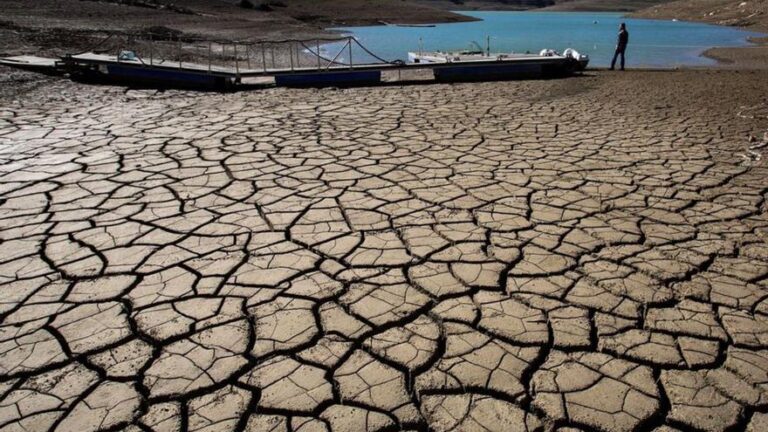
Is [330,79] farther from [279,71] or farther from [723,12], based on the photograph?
[723,12]

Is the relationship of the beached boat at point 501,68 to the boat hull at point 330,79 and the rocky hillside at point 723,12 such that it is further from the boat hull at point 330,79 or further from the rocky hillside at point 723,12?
the rocky hillside at point 723,12

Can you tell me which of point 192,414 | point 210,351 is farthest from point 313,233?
point 192,414

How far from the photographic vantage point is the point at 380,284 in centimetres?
285

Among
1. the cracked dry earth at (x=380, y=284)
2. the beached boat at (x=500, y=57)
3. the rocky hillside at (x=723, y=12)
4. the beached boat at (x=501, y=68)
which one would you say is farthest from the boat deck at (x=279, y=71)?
the rocky hillside at (x=723, y=12)

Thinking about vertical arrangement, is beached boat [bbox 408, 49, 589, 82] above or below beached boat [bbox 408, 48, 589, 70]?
below

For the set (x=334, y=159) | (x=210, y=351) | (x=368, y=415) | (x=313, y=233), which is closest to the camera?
(x=368, y=415)

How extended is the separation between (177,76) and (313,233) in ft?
25.4

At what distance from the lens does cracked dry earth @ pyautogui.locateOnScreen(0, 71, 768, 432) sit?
2025mm

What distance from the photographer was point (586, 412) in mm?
1975

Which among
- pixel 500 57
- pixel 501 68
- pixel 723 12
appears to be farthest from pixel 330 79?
pixel 723 12

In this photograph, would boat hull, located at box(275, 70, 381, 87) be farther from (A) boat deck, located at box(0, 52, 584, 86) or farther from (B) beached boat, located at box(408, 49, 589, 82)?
(B) beached boat, located at box(408, 49, 589, 82)

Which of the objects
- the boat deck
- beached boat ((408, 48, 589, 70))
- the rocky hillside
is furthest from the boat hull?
the rocky hillside

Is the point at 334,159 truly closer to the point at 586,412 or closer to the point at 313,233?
the point at 313,233

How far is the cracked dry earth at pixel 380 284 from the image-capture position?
6.64ft
